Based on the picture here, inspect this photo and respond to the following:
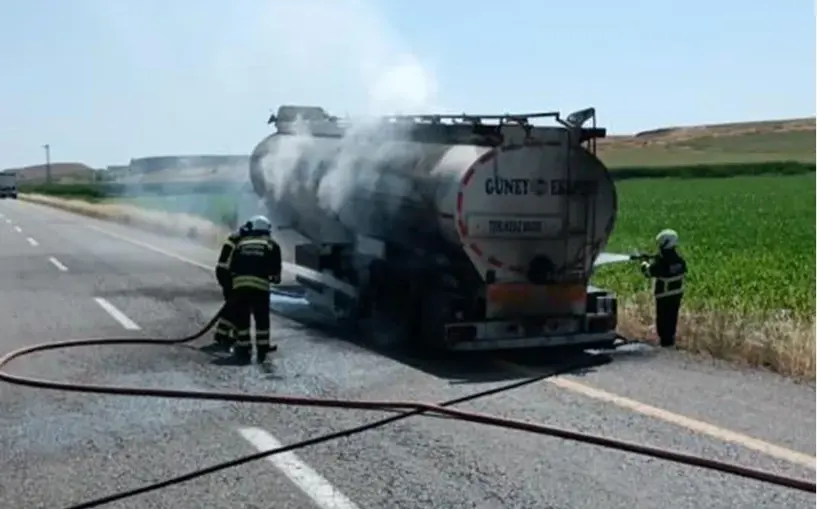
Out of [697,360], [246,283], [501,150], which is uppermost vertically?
[501,150]

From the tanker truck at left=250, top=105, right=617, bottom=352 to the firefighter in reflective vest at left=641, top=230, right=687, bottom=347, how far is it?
0.47 meters

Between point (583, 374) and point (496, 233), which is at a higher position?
point (496, 233)

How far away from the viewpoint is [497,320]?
11.4m

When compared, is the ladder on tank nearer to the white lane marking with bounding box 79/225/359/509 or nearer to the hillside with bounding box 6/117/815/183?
the white lane marking with bounding box 79/225/359/509

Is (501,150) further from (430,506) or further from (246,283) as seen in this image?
(430,506)

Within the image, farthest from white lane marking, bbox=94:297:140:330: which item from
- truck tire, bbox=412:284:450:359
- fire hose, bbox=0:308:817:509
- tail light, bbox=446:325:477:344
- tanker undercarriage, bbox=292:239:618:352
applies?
tail light, bbox=446:325:477:344

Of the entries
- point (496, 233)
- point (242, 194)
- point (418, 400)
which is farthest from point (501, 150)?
point (242, 194)

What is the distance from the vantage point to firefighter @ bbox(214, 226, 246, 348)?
38.6ft

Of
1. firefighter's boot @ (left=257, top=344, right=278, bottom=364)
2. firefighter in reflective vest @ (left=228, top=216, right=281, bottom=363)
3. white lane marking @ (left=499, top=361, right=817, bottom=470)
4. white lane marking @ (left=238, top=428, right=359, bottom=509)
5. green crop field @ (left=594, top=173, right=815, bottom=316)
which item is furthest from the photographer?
green crop field @ (left=594, top=173, right=815, bottom=316)

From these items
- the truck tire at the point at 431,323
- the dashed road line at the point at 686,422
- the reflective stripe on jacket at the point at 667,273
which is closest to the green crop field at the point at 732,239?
the reflective stripe on jacket at the point at 667,273

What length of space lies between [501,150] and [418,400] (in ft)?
10.0

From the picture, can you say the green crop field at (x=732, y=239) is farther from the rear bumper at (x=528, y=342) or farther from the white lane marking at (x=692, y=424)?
the white lane marking at (x=692, y=424)

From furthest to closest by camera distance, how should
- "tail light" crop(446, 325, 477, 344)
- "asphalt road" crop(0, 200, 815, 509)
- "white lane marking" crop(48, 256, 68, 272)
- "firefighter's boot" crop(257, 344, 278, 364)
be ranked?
1. "white lane marking" crop(48, 256, 68, 272)
2. "firefighter's boot" crop(257, 344, 278, 364)
3. "tail light" crop(446, 325, 477, 344)
4. "asphalt road" crop(0, 200, 815, 509)

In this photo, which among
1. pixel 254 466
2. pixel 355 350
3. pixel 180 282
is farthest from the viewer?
pixel 180 282
